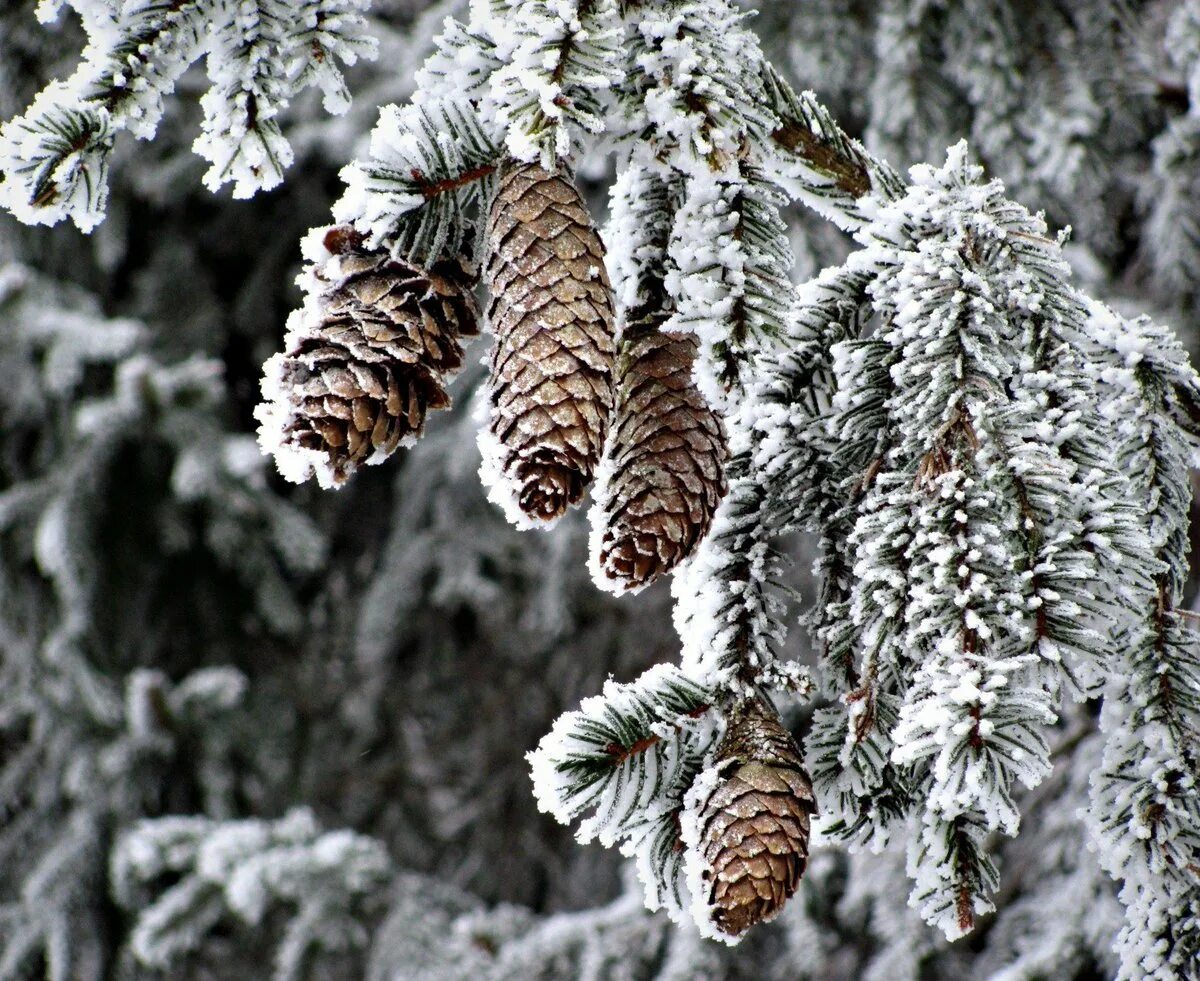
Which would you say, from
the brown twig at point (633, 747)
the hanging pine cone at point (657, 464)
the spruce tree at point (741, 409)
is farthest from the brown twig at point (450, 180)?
the brown twig at point (633, 747)

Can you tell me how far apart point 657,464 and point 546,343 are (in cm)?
12

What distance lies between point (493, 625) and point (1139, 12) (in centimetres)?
250

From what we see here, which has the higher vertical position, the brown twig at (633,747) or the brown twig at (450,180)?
the brown twig at (450,180)

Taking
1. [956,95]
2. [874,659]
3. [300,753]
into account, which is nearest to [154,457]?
[300,753]

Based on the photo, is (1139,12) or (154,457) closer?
(1139,12)

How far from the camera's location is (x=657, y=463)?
745 millimetres

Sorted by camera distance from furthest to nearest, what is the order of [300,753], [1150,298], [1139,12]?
[300,753] < [1150,298] < [1139,12]

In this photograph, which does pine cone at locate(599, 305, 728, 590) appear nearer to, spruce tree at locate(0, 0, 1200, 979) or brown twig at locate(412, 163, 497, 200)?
spruce tree at locate(0, 0, 1200, 979)

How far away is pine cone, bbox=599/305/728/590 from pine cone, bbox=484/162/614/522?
6 centimetres

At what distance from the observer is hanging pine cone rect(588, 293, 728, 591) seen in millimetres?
722

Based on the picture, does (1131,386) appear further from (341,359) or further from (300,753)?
(300,753)

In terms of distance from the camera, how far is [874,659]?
0.72 m

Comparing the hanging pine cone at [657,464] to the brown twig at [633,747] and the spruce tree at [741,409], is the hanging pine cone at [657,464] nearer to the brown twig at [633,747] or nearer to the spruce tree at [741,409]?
the spruce tree at [741,409]

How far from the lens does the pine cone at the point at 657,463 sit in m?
0.72
